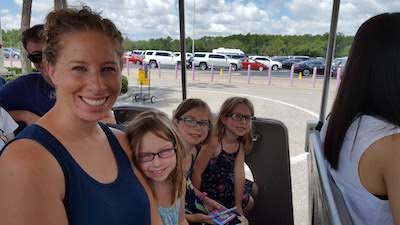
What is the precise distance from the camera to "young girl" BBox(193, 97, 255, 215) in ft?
7.47

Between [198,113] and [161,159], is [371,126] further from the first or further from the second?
[198,113]

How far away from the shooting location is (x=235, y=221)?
207 centimetres

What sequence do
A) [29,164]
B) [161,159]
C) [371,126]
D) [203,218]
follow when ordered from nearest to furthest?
1. [29,164]
2. [371,126]
3. [161,159]
4. [203,218]

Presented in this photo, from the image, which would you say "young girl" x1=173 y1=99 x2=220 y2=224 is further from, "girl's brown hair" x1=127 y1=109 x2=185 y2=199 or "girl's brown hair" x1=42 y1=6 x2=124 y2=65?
"girl's brown hair" x1=42 y1=6 x2=124 y2=65

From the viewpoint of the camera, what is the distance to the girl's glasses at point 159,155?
Result: 1.33m

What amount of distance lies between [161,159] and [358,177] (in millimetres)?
750

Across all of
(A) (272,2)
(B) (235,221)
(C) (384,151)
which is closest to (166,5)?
(A) (272,2)

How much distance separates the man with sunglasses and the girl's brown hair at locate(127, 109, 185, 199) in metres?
0.77

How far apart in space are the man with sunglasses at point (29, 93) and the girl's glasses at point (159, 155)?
0.89m

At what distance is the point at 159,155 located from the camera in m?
1.43

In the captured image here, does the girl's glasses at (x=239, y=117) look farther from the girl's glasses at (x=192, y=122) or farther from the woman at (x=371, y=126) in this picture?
the woman at (x=371, y=126)

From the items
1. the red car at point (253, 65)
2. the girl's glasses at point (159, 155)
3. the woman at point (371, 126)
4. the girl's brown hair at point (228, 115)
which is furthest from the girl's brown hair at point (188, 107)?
the red car at point (253, 65)

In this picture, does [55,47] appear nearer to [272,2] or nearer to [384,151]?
[384,151]

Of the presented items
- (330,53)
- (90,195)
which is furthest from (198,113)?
(90,195)
